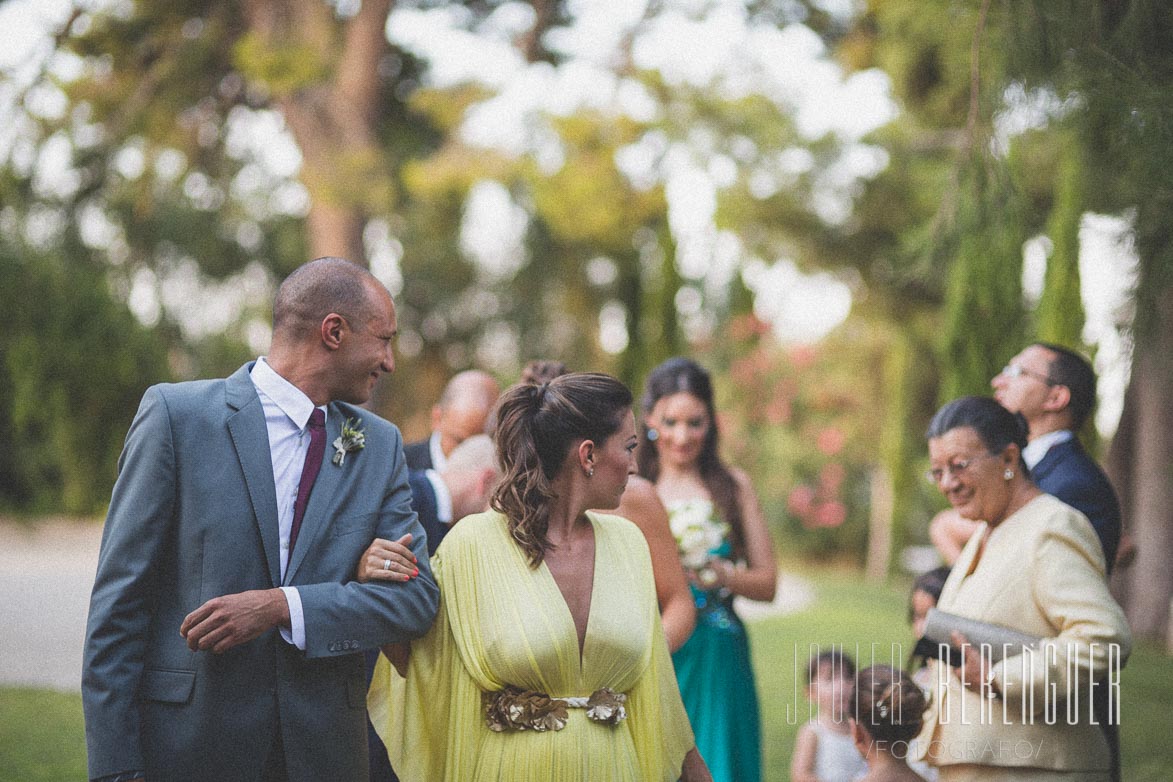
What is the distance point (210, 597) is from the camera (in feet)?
8.94

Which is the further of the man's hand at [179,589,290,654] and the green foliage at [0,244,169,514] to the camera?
the green foliage at [0,244,169,514]

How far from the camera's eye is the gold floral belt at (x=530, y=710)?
2.96m

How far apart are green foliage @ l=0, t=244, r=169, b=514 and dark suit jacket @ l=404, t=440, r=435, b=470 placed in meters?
12.4

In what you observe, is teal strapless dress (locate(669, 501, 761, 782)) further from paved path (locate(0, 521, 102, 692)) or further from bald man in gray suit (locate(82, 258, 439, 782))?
paved path (locate(0, 521, 102, 692))

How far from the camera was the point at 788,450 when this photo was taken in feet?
76.5

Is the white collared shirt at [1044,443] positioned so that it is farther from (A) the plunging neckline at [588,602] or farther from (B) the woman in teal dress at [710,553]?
(A) the plunging neckline at [588,602]

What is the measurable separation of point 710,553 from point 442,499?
4.91ft

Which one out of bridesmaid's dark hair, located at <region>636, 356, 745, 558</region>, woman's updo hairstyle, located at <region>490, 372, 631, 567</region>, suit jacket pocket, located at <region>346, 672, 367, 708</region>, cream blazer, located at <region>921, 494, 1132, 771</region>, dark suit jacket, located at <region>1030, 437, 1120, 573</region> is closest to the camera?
suit jacket pocket, located at <region>346, 672, 367, 708</region>

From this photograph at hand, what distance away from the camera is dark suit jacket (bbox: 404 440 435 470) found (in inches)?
188

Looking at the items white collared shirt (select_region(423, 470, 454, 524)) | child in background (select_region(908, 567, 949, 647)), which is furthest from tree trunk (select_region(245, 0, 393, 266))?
white collared shirt (select_region(423, 470, 454, 524))

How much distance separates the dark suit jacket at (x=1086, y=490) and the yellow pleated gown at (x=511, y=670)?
2.02 metres

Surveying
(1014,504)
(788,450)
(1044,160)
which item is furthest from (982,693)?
(788,450)

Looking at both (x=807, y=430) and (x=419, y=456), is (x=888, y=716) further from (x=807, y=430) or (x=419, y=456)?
(x=807, y=430)

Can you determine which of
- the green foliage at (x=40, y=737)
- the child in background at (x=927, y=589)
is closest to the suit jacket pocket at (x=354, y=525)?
the child in background at (x=927, y=589)
